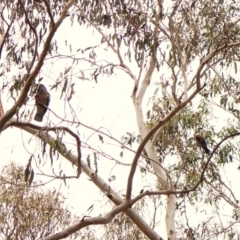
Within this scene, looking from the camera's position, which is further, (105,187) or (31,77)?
(105,187)

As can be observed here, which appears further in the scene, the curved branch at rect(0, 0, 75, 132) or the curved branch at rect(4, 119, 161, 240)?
the curved branch at rect(4, 119, 161, 240)

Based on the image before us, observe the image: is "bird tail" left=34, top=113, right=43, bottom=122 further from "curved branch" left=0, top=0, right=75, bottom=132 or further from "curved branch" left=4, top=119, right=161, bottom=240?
"curved branch" left=0, top=0, right=75, bottom=132

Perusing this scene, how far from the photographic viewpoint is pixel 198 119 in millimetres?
6164

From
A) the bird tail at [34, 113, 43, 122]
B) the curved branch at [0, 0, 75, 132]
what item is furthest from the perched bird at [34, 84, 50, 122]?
the curved branch at [0, 0, 75, 132]

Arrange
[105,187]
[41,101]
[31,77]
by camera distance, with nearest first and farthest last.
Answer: [31,77] → [41,101] → [105,187]

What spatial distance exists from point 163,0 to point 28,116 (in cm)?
199

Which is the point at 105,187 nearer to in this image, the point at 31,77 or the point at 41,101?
the point at 41,101

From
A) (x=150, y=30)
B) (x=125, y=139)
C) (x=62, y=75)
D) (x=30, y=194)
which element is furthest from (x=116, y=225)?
(x=62, y=75)

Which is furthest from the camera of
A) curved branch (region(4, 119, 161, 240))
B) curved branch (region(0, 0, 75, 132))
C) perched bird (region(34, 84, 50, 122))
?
curved branch (region(4, 119, 161, 240))

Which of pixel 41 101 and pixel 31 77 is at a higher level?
pixel 41 101

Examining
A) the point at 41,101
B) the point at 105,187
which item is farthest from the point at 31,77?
the point at 105,187

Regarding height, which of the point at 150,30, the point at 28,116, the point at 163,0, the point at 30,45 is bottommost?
the point at 28,116

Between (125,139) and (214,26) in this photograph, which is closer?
(125,139)

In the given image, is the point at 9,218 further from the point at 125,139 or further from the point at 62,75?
the point at 62,75
